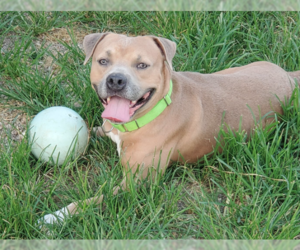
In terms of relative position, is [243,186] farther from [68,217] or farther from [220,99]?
[68,217]

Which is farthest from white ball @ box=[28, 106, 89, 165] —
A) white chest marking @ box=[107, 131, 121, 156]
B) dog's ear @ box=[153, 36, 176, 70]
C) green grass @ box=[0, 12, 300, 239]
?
dog's ear @ box=[153, 36, 176, 70]

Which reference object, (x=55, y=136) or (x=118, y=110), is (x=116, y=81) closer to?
(x=118, y=110)

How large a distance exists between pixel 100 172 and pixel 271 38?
110 inches

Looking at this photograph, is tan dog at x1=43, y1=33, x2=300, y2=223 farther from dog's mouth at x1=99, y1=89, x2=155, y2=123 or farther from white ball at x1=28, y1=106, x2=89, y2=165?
white ball at x1=28, y1=106, x2=89, y2=165

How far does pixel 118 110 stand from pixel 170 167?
2.80 feet

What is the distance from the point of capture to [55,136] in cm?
385

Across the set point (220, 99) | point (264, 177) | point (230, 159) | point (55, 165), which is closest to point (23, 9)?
point (55, 165)

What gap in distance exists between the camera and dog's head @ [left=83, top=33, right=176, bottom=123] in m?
3.50

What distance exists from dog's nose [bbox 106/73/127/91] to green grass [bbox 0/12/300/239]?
29.9 inches

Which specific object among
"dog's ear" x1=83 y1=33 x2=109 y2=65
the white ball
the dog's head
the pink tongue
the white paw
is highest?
"dog's ear" x1=83 y1=33 x2=109 y2=65

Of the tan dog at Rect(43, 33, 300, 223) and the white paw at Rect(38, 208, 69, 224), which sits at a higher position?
the tan dog at Rect(43, 33, 300, 223)

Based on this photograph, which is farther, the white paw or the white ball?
the white ball

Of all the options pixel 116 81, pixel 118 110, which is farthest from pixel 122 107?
pixel 116 81

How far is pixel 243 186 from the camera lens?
374cm
